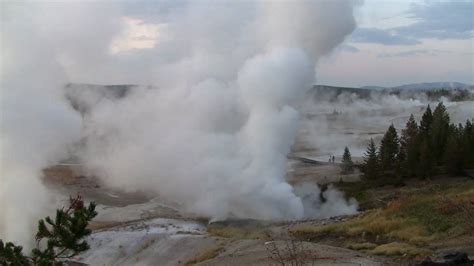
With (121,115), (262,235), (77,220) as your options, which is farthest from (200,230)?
(121,115)

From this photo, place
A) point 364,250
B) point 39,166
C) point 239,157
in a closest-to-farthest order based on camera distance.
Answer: point 364,250 → point 39,166 → point 239,157

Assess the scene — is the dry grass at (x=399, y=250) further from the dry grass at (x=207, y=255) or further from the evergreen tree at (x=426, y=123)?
the evergreen tree at (x=426, y=123)

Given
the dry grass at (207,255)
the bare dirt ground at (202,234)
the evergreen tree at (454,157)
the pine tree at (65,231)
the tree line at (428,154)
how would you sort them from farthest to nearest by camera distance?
the tree line at (428,154) → the evergreen tree at (454,157) → the dry grass at (207,255) → the bare dirt ground at (202,234) → the pine tree at (65,231)

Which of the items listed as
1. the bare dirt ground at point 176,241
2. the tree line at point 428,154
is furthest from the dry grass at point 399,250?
the tree line at point 428,154

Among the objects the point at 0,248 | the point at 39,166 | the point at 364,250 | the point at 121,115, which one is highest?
the point at 121,115

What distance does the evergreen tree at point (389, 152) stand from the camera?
3528 centimetres

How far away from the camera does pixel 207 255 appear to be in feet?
58.0

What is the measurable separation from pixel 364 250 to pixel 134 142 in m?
25.8

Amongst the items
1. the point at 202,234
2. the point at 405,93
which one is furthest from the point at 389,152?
the point at 405,93

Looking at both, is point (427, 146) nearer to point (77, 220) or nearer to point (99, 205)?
point (99, 205)

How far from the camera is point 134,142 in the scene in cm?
3919

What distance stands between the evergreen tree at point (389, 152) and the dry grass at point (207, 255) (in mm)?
19352

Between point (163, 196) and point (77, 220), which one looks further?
point (163, 196)

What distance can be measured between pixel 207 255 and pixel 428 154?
1977 cm
